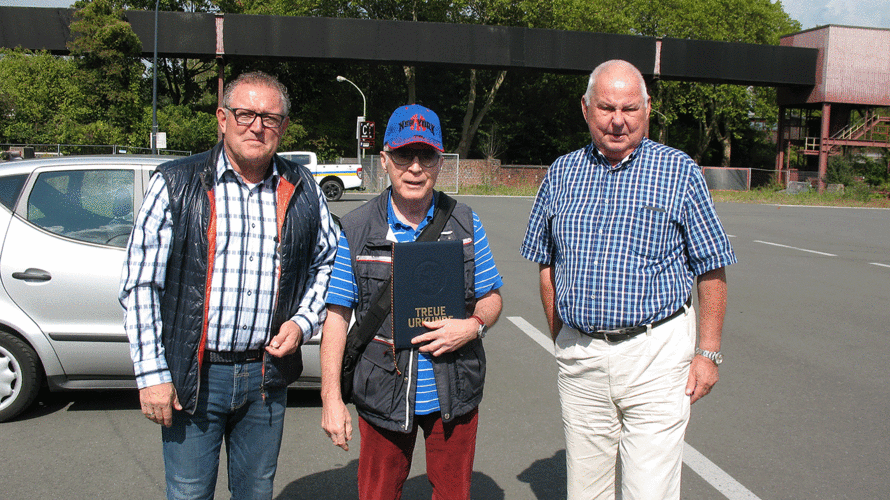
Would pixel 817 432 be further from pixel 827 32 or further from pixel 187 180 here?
pixel 827 32

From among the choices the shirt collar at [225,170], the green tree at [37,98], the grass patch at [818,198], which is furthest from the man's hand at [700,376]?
the green tree at [37,98]

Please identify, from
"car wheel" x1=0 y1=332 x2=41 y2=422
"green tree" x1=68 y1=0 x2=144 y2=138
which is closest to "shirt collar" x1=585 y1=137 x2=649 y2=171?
"car wheel" x1=0 y1=332 x2=41 y2=422

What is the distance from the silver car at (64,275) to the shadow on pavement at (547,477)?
5.12ft

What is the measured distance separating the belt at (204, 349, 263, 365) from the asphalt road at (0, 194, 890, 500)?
1.44 m

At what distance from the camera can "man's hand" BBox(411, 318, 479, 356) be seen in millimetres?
2422

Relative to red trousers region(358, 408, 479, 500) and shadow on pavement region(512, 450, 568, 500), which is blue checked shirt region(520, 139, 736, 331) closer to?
red trousers region(358, 408, 479, 500)

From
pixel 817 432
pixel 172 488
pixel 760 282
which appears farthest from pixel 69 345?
pixel 760 282

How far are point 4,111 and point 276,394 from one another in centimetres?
3766

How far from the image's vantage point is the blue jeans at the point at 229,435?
8.11ft

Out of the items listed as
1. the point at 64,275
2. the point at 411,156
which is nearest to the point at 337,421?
the point at 411,156

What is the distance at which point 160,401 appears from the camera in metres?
2.36

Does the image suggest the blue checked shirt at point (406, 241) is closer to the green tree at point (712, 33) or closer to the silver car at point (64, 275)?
the silver car at point (64, 275)

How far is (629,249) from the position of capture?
104 inches

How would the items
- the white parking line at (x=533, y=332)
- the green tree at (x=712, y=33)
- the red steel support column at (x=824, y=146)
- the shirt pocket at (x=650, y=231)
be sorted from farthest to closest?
the green tree at (x=712, y=33) → the red steel support column at (x=824, y=146) → the white parking line at (x=533, y=332) → the shirt pocket at (x=650, y=231)
